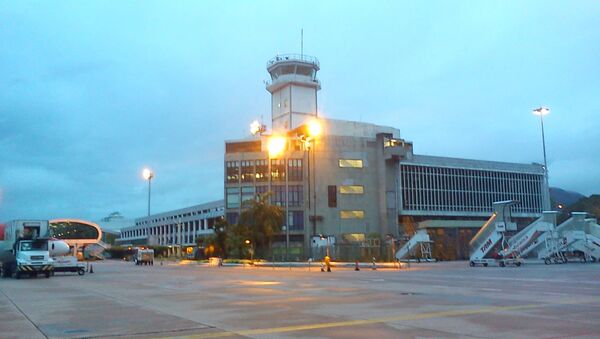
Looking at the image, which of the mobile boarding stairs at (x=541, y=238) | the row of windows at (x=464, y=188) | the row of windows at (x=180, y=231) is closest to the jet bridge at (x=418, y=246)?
the mobile boarding stairs at (x=541, y=238)

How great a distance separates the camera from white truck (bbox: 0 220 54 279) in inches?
1559

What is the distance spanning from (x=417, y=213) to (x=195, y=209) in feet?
225

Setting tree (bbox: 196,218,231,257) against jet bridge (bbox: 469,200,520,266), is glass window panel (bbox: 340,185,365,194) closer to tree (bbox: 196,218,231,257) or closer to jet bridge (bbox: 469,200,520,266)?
tree (bbox: 196,218,231,257)

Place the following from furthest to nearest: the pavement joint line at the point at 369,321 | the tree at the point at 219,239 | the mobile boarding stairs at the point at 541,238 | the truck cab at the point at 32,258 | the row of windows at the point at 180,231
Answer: the row of windows at the point at 180,231 < the tree at the point at 219,239 < the mobile boarding stairs at the point at 541,238 < the truck cab at the point at 32,258 < the pavement joint line at the point at 369,321

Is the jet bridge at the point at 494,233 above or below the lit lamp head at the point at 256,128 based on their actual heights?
below

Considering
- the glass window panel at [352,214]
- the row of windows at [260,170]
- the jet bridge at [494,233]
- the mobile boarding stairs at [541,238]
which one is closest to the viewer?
the jet bridge at [494,233]

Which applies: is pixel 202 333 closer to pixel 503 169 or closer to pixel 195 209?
pixel 503 169

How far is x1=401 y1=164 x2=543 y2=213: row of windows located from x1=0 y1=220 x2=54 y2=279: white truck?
220 feet

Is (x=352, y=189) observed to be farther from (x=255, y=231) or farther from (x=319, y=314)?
(x=319, y=314)

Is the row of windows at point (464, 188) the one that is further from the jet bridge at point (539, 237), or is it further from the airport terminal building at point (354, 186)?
the jet bridge at point (539, 237)

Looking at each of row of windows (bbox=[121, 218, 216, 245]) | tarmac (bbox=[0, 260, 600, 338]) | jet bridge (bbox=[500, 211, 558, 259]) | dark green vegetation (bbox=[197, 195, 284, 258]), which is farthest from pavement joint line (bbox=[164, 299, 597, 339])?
row of windows (bbox=[121, 218, 216, 245])

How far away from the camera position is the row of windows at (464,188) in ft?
325

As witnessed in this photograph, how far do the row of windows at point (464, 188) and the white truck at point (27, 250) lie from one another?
67035mm

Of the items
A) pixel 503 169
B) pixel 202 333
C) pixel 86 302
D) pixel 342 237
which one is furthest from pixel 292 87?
pixel 202 333
